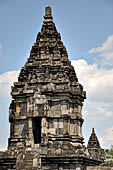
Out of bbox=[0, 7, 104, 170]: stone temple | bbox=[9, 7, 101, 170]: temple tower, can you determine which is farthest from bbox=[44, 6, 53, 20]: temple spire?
bbox=[9, 7, 101, 170]: temple tower

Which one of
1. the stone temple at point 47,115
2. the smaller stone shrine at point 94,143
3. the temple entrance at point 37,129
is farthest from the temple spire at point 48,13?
the smaller stone shrine at point 94,143

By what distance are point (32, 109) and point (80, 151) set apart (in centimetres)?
431

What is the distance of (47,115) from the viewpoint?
24.7 metres

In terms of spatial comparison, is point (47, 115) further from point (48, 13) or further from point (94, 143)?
point (94, 143)

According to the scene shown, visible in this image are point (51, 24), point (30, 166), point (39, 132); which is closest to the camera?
point (30, 166)

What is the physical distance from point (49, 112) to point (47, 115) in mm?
282

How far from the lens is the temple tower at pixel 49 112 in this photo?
2305cm

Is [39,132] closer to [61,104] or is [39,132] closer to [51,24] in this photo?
[61,104]

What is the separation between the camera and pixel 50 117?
2475cm

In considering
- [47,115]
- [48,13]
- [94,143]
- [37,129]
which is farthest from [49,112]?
[94,143]

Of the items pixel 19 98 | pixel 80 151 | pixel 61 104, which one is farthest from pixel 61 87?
pixel 80 151

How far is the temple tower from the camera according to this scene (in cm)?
2305

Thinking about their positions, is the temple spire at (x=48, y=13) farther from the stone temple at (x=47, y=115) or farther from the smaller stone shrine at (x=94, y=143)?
the smaller stone shrine at (x=94, y=143)

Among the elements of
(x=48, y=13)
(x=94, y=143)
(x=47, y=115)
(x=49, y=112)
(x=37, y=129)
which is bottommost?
(x=37, y=129)
